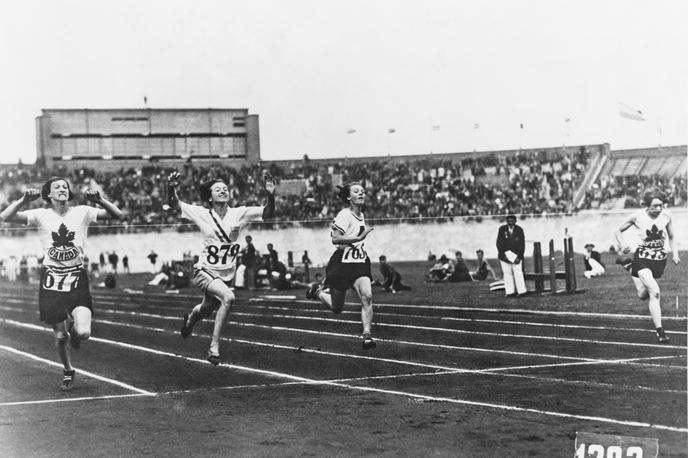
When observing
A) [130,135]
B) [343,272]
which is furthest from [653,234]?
[130,135]

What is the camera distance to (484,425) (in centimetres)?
741

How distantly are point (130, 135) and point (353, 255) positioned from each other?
45489mm

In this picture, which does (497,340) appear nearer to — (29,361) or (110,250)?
(29,361)

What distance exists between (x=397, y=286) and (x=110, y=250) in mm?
22686

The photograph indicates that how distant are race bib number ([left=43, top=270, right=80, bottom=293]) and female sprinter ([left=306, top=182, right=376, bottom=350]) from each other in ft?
9.94

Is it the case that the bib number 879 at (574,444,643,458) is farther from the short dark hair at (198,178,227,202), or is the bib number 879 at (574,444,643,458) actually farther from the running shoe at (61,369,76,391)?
the running shoe at (61,369,76,391)

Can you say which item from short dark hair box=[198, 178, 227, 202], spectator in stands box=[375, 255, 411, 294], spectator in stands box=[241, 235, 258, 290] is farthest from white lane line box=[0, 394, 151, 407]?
spectator in stands box=[375, 255, 411, 294]

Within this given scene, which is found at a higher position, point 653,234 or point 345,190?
point 345,190

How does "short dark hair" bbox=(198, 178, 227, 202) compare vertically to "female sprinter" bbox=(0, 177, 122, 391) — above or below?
above

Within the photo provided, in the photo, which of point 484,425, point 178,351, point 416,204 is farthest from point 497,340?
point 416,204

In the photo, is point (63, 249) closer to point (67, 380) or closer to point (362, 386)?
point (67, 380)

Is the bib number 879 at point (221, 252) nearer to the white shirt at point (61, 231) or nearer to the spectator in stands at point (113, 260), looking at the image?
the white shirt at point (61, 231)

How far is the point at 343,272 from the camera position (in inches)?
444

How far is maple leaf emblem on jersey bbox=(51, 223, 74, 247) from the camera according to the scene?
9148 mm
